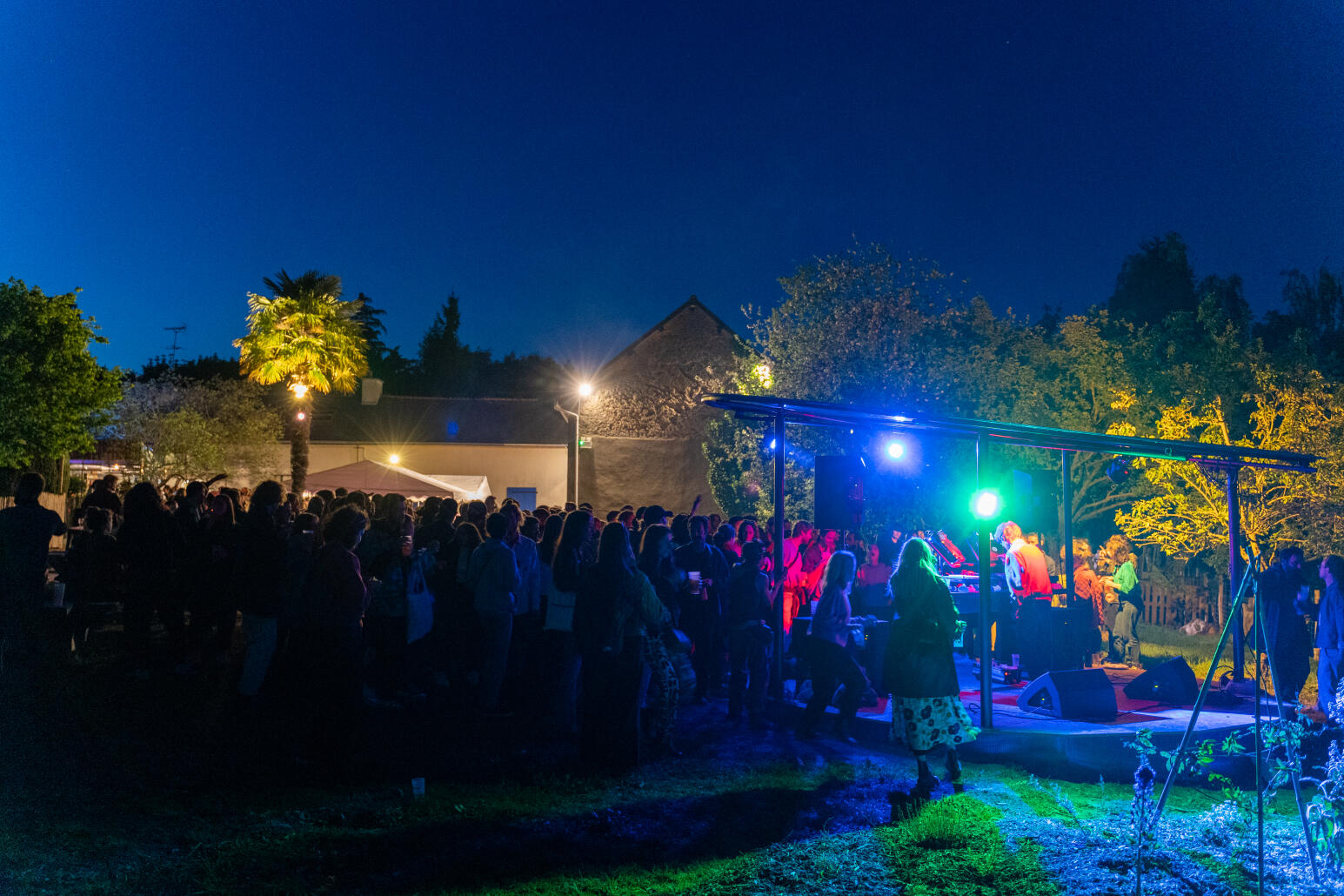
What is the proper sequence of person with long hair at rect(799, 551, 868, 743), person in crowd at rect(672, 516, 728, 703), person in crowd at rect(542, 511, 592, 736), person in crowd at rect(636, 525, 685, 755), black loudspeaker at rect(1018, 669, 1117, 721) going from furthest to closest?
1. person in crowd at rect(672, 516, 728, 703)
2. black loudspeaker at rect(1018, 669, 1117, 721)
3. person with long hair at rect(799, 551, 868, 743)
4. person in crowd at rect(542, 511, 592, 736)
5. person in crowd at rect(636, 525, 685, 755)

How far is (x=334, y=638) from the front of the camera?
5977 mm

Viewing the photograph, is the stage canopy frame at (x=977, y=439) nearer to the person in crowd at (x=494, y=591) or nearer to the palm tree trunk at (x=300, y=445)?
the person in crowd at (x=494, y=591)

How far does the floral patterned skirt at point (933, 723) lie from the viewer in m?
6.49

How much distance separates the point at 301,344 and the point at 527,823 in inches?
858

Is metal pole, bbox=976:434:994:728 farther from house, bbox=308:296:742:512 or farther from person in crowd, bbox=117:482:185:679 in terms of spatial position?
house, bbox=308:296:742:512

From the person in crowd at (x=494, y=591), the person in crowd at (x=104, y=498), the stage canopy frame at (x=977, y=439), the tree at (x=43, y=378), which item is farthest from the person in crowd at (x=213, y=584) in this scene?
the tree at (x=43, y=378)

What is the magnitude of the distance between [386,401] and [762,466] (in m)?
23.0

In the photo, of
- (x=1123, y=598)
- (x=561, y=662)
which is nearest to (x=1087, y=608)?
(x=1123, y=598)

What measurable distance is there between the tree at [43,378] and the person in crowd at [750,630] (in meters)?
23.5

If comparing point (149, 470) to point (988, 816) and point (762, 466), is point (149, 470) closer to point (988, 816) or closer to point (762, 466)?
point (762, 466)

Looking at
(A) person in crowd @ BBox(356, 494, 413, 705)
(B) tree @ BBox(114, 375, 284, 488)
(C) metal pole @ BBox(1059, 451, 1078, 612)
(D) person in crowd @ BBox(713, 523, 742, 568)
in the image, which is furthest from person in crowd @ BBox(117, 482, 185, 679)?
(B) tree @ BBox(114, 375, 284, 488)

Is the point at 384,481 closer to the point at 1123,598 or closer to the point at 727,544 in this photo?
the point at 727,544

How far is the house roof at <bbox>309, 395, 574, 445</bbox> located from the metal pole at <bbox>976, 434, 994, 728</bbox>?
102 feet

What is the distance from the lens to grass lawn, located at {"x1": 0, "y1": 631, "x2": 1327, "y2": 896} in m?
4.68
